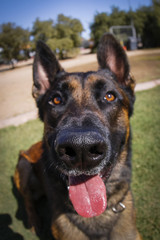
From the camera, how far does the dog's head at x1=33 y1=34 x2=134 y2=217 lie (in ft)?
5.65

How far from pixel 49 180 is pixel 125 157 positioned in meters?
1.38

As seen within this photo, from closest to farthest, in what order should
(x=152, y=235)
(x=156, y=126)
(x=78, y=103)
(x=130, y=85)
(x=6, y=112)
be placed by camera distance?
(x=78, y=103), (x=152, y=235), (x=130, y=85), (x=156, y=126), (x=6, y=112)

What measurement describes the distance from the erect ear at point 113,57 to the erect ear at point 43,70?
88 centimetres

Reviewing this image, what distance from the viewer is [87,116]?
2.11m

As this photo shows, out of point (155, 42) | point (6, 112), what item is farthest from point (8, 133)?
Answer: point (155, 42)

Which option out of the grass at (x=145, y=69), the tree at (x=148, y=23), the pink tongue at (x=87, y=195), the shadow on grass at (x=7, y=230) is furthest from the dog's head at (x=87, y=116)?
the tree at (x=148, y=23)

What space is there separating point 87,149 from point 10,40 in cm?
4995

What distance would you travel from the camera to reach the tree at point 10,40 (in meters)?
42.5

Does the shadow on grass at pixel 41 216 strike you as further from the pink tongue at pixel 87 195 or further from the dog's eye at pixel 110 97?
the dog's eye at pixel 110 97

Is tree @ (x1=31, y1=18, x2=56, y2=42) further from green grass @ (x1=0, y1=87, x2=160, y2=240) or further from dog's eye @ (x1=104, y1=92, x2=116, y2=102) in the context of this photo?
dog's eye @ (x1=104, y1=92, x2=116, y2=102)

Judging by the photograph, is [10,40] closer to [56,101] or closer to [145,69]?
[145,69]

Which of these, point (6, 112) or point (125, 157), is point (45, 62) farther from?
point (6, 112)

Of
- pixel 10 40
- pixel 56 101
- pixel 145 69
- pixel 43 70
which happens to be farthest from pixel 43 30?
pixel 56 101

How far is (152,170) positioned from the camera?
3895 mm
